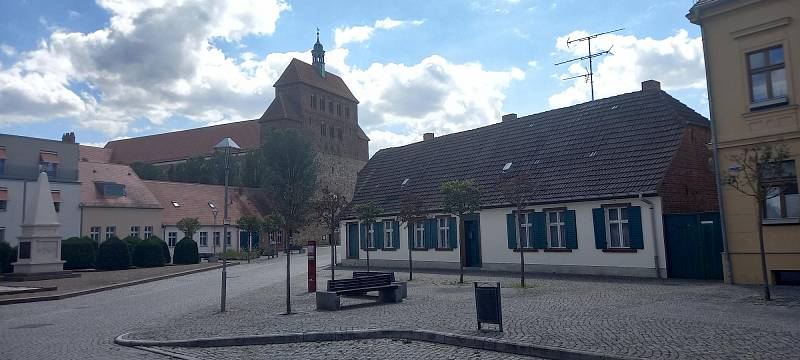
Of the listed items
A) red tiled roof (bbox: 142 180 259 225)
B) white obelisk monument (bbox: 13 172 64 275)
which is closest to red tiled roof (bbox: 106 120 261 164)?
red tiled roof (bbox: 142 180 259 225)

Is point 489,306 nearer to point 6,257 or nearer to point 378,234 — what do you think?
point 378,234

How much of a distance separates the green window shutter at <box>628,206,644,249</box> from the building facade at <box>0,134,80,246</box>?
3585cm

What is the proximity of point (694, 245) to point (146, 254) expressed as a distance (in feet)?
99.0

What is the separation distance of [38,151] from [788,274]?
4353 centimetres

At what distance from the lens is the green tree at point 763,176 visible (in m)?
14.0

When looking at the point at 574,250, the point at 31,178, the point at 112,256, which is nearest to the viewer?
the point at 574,250

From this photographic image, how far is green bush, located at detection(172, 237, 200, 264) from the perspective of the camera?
39.4 metres

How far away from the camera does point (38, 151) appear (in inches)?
1634

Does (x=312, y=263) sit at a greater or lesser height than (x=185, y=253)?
lesser

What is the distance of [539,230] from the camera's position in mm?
24359

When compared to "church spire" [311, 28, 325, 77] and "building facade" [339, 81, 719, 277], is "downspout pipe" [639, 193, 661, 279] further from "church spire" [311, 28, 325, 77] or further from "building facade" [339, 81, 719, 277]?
"church spire" [311, 28, 325, 77]

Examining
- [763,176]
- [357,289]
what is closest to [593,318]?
[357,289]

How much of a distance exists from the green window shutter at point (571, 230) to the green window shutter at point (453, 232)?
5.98 metres

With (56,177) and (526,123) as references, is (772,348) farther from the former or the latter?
(56,177)
